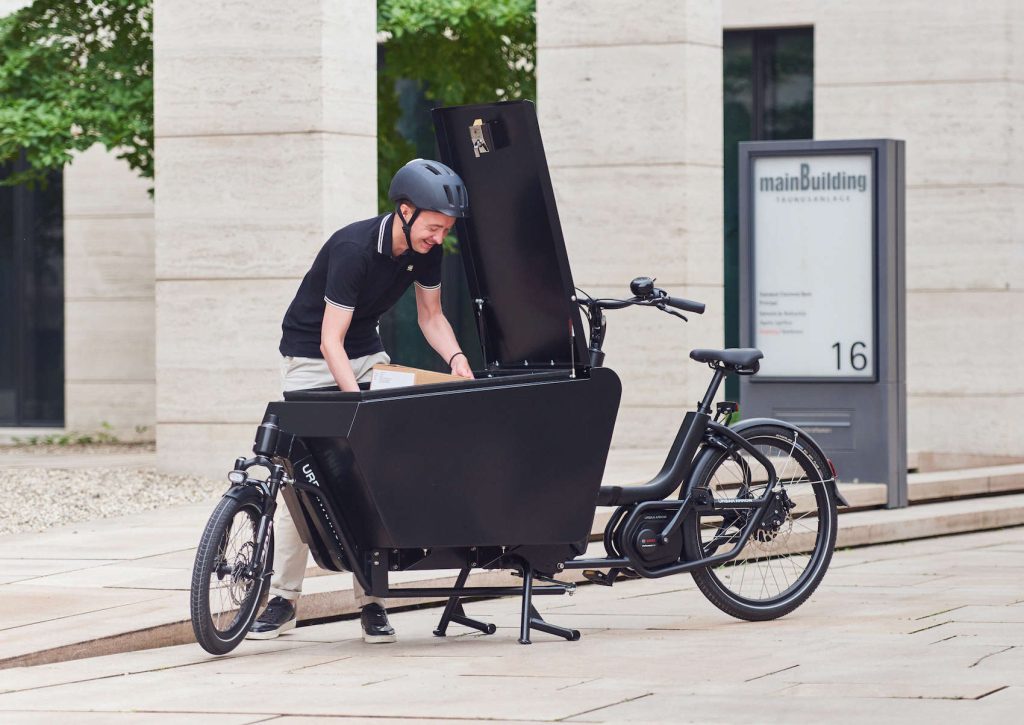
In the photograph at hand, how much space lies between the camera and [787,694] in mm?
5836

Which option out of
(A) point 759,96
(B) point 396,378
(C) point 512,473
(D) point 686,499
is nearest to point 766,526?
(D) point 686,499

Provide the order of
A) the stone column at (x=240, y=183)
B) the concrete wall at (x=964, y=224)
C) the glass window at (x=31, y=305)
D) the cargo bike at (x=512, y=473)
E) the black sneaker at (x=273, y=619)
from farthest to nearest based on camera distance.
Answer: the glass window at (x=31, y=305), the concrete wall at (x=964, y=224), the stone column at (x=240, y=183), the black sneaker at (x=273, y=619), the cargo bike at (x=512, y=473)

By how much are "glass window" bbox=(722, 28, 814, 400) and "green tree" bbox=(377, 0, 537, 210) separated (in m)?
2.29

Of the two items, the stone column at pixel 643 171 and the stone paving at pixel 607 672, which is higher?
the stone column at pixel 643 171

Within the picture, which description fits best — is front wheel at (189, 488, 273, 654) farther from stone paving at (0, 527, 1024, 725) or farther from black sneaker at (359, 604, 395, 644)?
black sneaker at (359, 604, 395, 644)

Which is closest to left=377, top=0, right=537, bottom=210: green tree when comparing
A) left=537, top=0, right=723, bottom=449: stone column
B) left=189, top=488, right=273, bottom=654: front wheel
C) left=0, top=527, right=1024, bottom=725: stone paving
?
left=537, top=0, right=723, bottom=449: stone column

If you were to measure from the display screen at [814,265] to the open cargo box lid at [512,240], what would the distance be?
4.39 m

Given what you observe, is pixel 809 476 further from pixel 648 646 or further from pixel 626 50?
pixel 626 50

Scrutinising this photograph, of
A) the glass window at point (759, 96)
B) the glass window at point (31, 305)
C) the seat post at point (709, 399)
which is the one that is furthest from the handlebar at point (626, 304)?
the glass window at point (31, 305)

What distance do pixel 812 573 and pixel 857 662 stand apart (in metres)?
1.32

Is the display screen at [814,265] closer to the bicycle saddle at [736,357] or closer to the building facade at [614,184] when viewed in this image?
the building facade at [614,184]

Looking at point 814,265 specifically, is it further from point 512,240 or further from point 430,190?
point 430,190

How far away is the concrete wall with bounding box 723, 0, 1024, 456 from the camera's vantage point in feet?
48.9

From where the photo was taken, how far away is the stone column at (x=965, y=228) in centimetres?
1491
